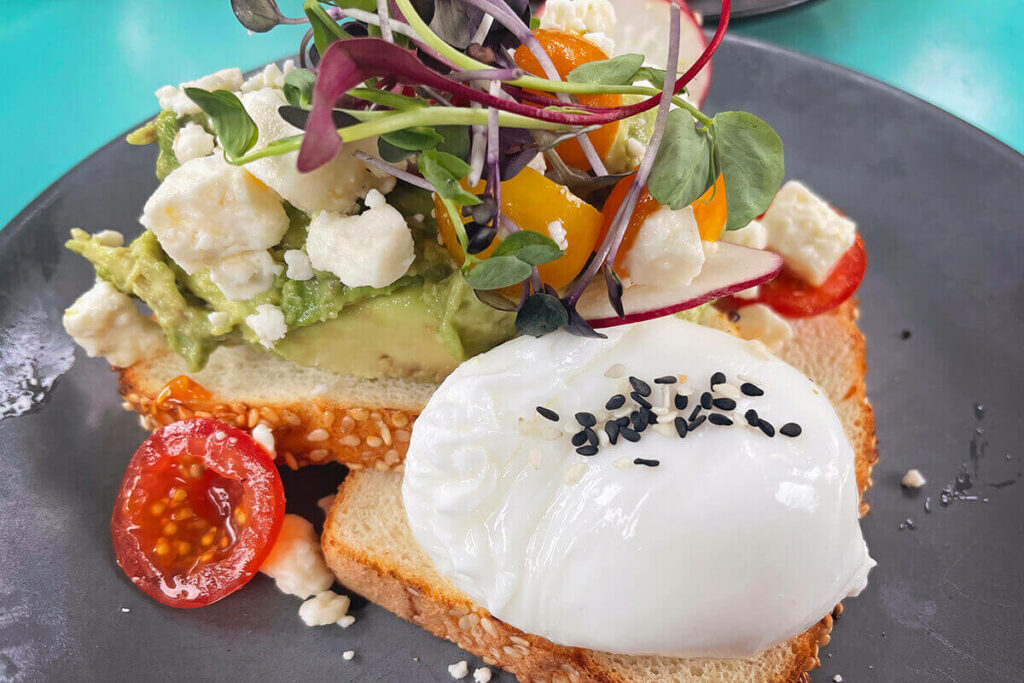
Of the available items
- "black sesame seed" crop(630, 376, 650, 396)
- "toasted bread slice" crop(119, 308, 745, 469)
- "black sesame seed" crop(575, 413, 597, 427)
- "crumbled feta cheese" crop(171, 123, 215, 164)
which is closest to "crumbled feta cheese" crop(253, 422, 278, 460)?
"toasted bread slice" crop(119, 308, 745, 469)

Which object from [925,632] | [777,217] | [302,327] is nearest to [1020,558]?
[925,632]

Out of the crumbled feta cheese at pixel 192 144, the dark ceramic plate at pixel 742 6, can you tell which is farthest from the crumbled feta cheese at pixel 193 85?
Answer: the dark ceramic plate at pixel 742 6

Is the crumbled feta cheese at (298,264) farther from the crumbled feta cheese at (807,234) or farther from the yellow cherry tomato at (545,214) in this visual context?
the crumbled feta cheese at (807,234)

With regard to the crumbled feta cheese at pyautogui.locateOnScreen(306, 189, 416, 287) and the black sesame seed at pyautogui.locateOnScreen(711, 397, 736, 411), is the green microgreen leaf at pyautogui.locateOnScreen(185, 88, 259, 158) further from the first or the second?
the black sesame seed at pyautogui.locateOnScreen(711, 397, 736, 411)

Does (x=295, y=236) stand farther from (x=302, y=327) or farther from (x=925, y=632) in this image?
(x=925, y=632)

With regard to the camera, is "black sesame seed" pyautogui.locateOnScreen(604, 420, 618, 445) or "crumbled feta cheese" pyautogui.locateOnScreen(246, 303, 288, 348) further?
"crumbled feta cheese" pyautogui.locateOnScreen(246, 303, 288, 348)
